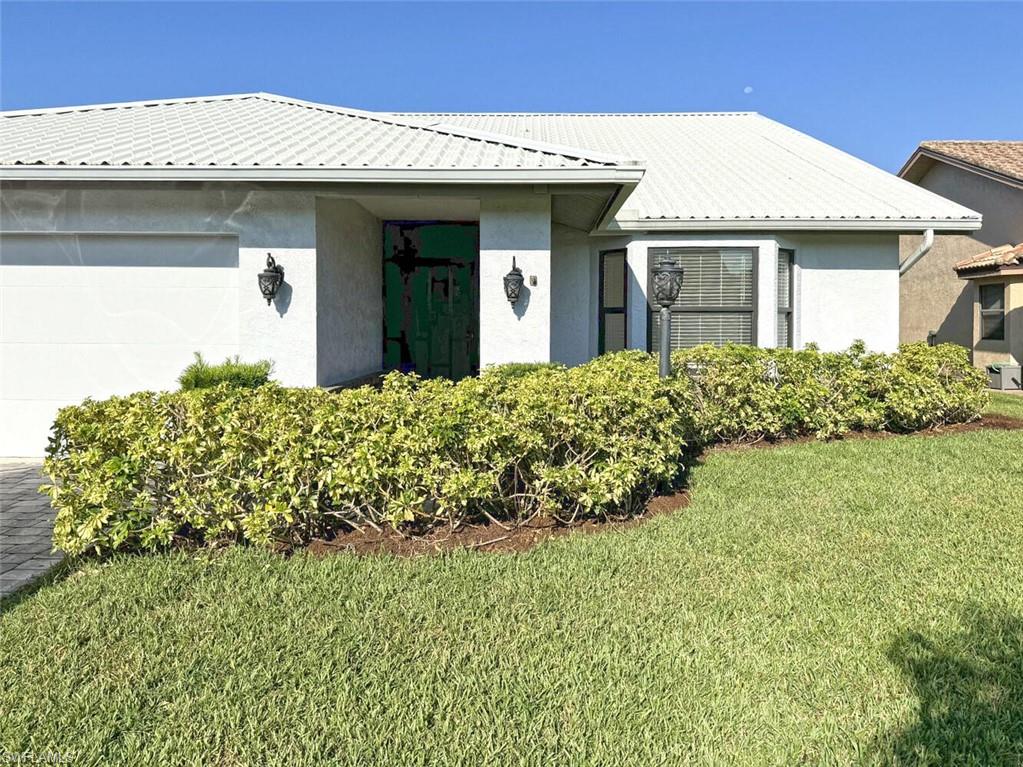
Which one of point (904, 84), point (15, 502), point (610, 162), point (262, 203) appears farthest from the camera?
point (904, 84)

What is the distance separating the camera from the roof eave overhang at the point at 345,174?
6.55 m

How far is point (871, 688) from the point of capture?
2635 millimetres

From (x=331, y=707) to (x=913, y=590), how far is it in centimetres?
333

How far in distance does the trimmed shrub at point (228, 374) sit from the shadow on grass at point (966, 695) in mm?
6101

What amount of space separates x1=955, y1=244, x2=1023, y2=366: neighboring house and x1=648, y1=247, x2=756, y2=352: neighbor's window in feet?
31.6

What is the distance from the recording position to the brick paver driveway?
12.9 feet

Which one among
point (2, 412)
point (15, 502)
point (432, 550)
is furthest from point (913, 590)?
point (2, 412)

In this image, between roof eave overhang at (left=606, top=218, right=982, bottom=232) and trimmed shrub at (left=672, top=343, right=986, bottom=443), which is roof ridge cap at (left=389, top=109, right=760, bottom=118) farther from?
trimmed shrub at (left=672, top=343, right=986, bottom=443)

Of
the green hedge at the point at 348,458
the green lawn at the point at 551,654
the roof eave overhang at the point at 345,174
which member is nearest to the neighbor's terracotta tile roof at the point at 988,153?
the roof eave overhang at the point at 345,174

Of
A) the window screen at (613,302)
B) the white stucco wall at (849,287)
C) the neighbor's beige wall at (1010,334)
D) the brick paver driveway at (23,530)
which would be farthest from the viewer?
the neighbor's beige wall at (1010,334)

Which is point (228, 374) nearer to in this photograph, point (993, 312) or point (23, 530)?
point (23, 530)

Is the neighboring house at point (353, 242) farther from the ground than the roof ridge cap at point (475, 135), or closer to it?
closer to it

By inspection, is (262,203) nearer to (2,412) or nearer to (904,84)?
(2,412)

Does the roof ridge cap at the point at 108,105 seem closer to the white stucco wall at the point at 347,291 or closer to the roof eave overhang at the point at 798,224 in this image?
the white stucco wall at the point at 347,291
